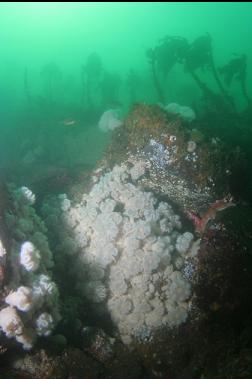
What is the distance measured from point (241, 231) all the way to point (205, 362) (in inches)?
79.9

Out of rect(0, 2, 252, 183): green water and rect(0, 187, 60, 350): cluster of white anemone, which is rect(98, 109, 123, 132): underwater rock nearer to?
rect(0, 2, 252, 183): green water

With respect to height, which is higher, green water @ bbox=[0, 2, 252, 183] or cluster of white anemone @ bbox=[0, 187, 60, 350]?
cluster of white anemone @ bbox=[0, 187, 60, 350]

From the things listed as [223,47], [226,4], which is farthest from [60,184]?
[226,4]

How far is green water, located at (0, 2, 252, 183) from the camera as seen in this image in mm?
18500

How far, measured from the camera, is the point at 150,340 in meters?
5.26

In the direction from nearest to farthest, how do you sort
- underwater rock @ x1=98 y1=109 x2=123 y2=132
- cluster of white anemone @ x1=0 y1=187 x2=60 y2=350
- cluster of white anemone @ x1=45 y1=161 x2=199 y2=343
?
cluster of white anemone @ x1=0 y1=187 x2=60 y2=350, cluster of white anemone @ x1=45 y1=161 x2=199 y2=343, underwater rock @ x1=98 y1=109 x2=123 y2=132

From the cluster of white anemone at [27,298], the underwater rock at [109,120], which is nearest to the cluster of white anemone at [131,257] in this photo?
the cluster of white anemone at [27,298]

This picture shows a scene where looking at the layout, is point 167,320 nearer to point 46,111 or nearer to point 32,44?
point 46,111

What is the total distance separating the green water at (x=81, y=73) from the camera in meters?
18.5

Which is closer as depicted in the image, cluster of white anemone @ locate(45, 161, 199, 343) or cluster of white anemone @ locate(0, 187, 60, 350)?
cluster of white anemone @ locate(0, 187, 60, 350)

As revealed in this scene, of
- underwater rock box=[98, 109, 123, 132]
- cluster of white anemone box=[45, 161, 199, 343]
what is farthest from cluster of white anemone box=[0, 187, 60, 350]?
underwater rock box=[98, 109, 123, 132]

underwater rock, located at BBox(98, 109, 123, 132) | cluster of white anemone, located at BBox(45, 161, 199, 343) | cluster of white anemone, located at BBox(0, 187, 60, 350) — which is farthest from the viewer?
underwater rock, located at BBox(98, 109, 123, 132)

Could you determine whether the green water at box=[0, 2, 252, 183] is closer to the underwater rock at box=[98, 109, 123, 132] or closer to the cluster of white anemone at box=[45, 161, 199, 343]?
the underwater rock at box=[98, 109, 123, 132]

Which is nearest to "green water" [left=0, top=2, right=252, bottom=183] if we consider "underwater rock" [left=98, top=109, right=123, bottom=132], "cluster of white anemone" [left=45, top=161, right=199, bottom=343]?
"underwater rock" [left=98, top=109, right=123, bottom=132]
